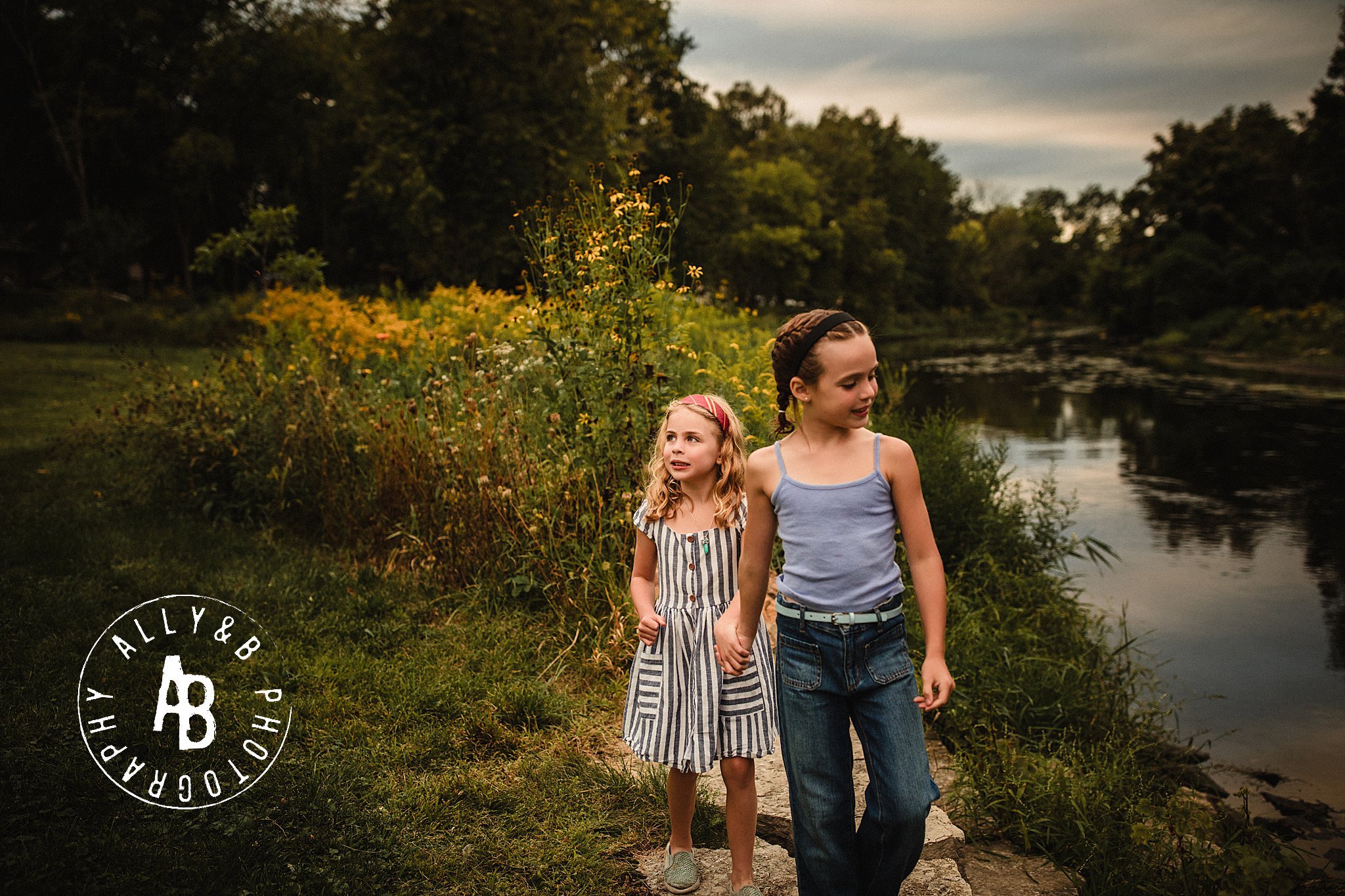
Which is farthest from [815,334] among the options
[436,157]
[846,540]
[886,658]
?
[436,157]

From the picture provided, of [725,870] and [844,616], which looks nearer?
[844,616]

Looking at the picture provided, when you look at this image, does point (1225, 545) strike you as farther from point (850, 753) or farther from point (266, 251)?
point (266, 251)

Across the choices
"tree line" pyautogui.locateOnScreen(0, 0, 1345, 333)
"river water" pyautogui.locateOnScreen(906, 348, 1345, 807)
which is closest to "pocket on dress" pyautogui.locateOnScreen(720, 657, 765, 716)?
"river water" pyautogui.locateOnScreen(906, 348, 1345, 807)

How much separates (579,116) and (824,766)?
20615 millimetres

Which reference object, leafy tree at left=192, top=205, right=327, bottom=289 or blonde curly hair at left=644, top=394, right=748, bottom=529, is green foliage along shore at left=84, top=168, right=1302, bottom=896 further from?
blonde curly hair at left=644, top=394, right=748, bottom=529

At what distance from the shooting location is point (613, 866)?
2.70m

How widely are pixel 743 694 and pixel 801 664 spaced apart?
0.46 meters

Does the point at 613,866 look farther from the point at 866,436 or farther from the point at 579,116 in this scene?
the point at 579,116

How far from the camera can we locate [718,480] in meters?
2.70

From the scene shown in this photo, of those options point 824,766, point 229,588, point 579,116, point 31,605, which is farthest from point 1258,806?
point 579,116

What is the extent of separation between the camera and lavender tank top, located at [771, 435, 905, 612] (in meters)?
2.15

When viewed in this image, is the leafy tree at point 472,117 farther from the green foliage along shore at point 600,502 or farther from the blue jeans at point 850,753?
the blue jeans at point 850,753

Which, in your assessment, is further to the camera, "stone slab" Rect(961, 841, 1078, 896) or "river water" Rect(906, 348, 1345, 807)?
"river water" Rect(906, 348, 1345, 807)

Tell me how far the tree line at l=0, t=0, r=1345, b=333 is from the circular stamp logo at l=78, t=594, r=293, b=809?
39.4ft
